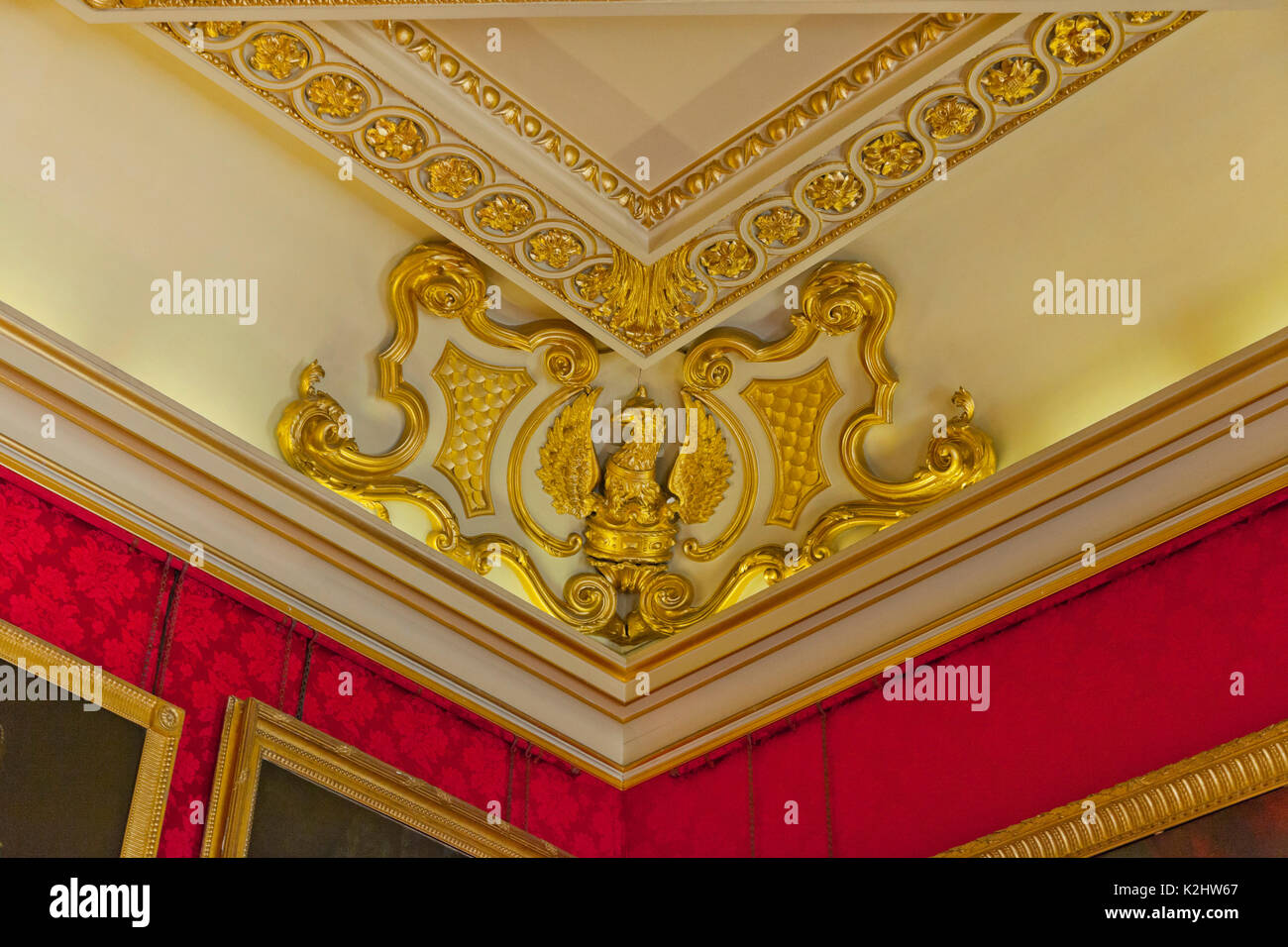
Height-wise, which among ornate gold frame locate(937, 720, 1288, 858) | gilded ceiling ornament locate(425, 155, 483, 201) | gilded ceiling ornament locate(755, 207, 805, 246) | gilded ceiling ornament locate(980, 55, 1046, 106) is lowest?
ornate gold frame locate(937, 720, 1288, 858)

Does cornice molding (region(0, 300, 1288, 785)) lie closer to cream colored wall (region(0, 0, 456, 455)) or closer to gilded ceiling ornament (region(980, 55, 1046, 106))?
cream colored wall (region(0, 0, 456, 455))

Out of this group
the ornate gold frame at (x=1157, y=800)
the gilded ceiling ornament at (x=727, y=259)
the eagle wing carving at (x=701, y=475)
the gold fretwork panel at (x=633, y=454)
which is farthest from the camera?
the eagle wing carving at (x=701, y=475)

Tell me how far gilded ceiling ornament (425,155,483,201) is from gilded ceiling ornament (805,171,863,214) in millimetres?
1010

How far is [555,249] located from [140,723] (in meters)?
1.88

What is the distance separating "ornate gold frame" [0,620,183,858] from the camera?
3609mm

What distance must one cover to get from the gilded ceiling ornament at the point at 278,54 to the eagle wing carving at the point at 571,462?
1.65 meters

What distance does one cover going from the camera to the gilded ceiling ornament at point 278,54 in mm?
3836

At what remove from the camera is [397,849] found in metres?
4.21

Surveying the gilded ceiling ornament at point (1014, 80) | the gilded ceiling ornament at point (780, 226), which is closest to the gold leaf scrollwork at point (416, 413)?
the gilded ceiling ornament at point (780, 226)

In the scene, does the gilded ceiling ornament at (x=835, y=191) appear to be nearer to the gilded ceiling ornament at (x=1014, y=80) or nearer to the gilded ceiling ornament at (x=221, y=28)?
the gilded ceiling ornament at (x=1014, y=80)

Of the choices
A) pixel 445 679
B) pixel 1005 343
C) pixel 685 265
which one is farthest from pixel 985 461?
pixel 445 679

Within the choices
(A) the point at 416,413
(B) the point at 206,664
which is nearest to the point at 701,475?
(A) the point at 416,413

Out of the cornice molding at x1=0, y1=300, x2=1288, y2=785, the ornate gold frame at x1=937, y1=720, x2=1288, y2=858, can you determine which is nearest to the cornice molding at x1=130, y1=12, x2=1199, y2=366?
the cornice molding at x1=0, y1=300, x2=1288, y2=785

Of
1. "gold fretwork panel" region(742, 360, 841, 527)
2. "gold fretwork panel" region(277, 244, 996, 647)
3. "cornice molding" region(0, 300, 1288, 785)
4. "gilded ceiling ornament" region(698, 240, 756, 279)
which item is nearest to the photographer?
"cornice molding" region(0, 300, 1288, 785)
